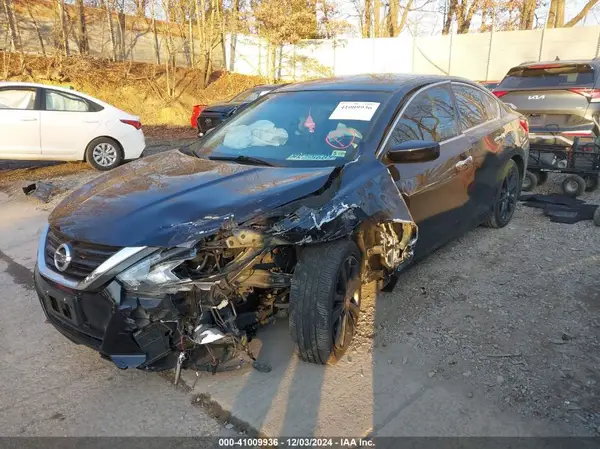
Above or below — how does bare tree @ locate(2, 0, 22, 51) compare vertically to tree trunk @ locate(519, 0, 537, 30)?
below

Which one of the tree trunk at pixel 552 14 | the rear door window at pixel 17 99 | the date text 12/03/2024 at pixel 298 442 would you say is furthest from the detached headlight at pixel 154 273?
the tree trunk at pixel 552 14

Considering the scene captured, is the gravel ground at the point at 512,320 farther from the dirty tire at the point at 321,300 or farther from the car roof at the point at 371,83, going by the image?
the car roof at the point at 371,83

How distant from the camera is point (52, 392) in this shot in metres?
2.85

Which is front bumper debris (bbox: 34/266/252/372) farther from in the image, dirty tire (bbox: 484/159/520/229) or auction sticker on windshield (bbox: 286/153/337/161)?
dirty tire (bbox: 484/159/520/229)

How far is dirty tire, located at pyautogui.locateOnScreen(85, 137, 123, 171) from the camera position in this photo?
9.08m

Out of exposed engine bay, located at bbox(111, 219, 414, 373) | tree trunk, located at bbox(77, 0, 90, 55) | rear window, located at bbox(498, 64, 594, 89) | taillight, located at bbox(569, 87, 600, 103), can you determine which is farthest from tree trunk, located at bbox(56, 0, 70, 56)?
exposed engine bay, located at bbox(111, 219, 414, 373)

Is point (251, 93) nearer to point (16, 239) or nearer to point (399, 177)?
point (16, 239)

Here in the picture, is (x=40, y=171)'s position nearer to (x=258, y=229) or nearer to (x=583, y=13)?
Result: (x=258, y=229)

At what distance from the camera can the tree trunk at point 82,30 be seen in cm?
1823

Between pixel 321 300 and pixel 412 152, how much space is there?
120 centimetres

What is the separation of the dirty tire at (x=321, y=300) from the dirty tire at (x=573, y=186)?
500 centimetres

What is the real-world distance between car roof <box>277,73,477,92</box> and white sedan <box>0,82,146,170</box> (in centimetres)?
580

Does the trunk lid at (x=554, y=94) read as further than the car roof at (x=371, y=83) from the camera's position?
Yes

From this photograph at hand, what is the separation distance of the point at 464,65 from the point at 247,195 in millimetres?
20628
